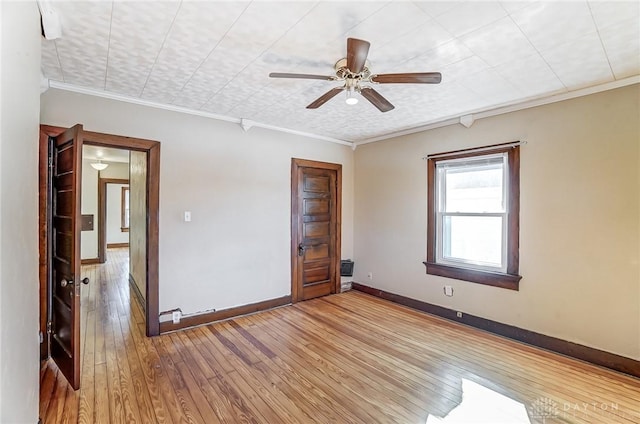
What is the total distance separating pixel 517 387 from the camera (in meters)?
2.38

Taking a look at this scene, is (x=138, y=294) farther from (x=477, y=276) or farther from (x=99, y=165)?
(x=477, y=276)

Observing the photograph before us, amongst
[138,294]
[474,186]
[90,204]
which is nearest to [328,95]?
[474,186]

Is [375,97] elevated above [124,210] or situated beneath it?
elevated above

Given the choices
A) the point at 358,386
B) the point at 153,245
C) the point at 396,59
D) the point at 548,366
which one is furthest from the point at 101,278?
the point at 548,366

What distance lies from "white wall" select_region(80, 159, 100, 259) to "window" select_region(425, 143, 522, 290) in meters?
8.23

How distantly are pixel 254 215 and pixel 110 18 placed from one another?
2.59m

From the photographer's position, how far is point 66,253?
8.07 feet

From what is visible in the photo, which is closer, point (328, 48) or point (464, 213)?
point (328, 48)

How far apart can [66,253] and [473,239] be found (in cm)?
430

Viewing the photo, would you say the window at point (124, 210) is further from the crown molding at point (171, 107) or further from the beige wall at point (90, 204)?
the crown molding at point (171, 107)

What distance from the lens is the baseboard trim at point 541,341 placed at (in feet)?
8.50

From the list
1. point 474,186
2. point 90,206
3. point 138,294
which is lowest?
point 138,294

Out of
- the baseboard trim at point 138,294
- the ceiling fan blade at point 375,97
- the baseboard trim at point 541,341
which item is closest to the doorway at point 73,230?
the baseboard trim at point 138,294

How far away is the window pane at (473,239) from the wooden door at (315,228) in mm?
1785
